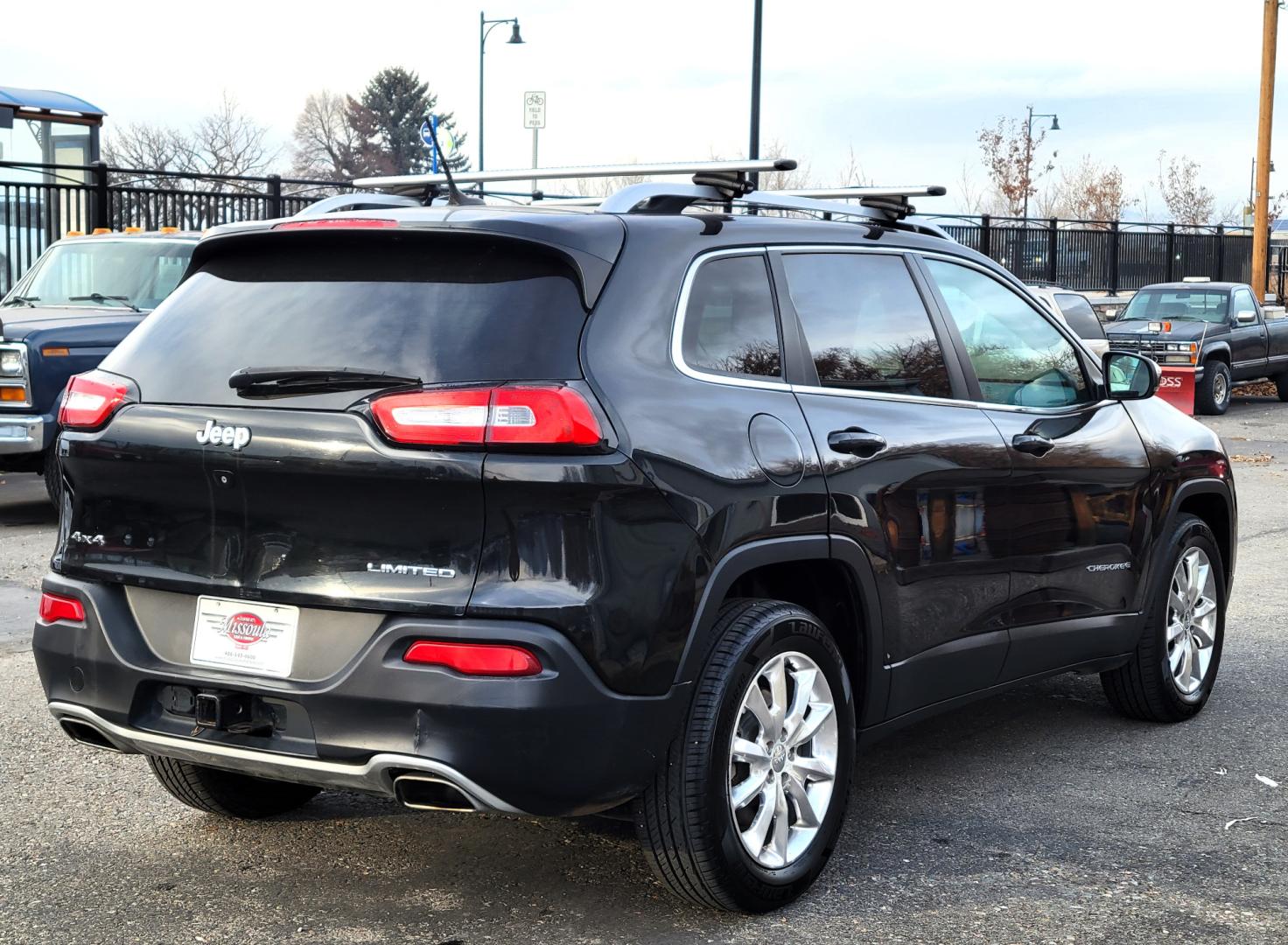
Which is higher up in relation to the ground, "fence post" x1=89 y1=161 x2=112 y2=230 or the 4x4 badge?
"fence post" x1=89 y1=161 x2=112 y2=230

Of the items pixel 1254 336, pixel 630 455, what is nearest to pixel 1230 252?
pixel 1254 336

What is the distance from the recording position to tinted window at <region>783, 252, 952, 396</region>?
14.6 ft

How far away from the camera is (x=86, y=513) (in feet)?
13.1

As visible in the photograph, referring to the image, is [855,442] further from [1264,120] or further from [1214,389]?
[1264,120]

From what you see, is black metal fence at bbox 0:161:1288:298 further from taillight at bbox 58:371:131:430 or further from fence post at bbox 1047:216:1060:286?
taillight at bbox 58:371:131:430

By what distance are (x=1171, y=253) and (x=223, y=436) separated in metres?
37.4

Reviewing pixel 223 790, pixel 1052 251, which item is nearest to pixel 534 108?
pixel 1052 251

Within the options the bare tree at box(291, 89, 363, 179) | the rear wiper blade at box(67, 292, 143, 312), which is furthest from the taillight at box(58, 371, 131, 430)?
the bare tree at box(291, 89, 363, 179)

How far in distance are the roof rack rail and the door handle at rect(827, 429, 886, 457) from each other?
753mm

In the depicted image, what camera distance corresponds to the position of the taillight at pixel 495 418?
3527 millimetres

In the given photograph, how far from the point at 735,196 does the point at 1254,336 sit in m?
20.8

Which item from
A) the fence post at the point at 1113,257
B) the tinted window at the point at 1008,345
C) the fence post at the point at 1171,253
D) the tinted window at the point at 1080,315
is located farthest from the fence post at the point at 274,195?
the fence post at the point at 1171,253

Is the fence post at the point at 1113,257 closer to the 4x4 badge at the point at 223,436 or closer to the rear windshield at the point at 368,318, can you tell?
the rear windshield at the point at 368,318

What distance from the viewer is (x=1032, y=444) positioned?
16.6ft
